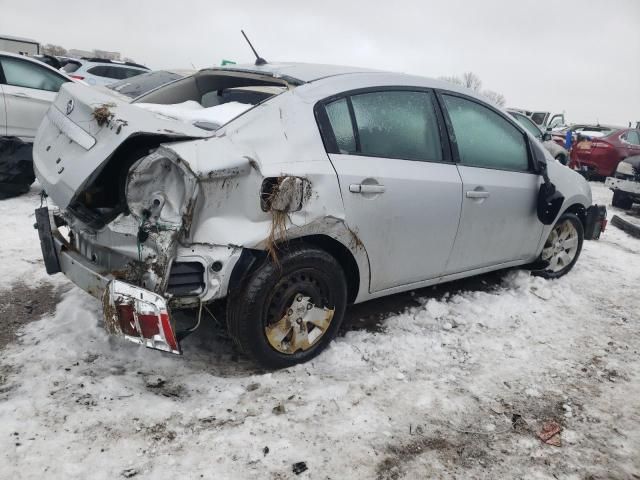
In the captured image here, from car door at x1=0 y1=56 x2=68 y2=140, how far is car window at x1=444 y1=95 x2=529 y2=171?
568 cm

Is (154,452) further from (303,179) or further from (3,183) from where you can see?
(3,183)

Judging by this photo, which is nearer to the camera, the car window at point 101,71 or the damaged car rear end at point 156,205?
the damaged car rear end at point 156,205

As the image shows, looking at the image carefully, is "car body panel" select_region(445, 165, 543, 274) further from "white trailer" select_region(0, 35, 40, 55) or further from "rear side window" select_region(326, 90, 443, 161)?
"white trailer" select_region(0, 35, 40, 55)

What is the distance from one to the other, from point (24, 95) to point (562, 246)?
22.6ft

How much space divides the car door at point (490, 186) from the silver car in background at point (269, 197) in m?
0.02

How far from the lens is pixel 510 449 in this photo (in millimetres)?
2463

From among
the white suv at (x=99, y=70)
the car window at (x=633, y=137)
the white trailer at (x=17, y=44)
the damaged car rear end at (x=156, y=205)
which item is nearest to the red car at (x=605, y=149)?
the car window at (x=633, y=137)

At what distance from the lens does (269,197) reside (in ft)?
8.40

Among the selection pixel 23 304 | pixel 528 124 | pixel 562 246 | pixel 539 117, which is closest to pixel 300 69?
pixel 23 304

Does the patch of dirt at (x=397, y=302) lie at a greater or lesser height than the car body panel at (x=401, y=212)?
lesser

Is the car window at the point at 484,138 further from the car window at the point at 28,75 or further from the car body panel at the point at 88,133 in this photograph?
the car window at the point at 28,75

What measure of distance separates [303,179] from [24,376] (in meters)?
1.79

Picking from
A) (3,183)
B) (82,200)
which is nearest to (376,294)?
(82,200)

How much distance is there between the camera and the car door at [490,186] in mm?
3592
